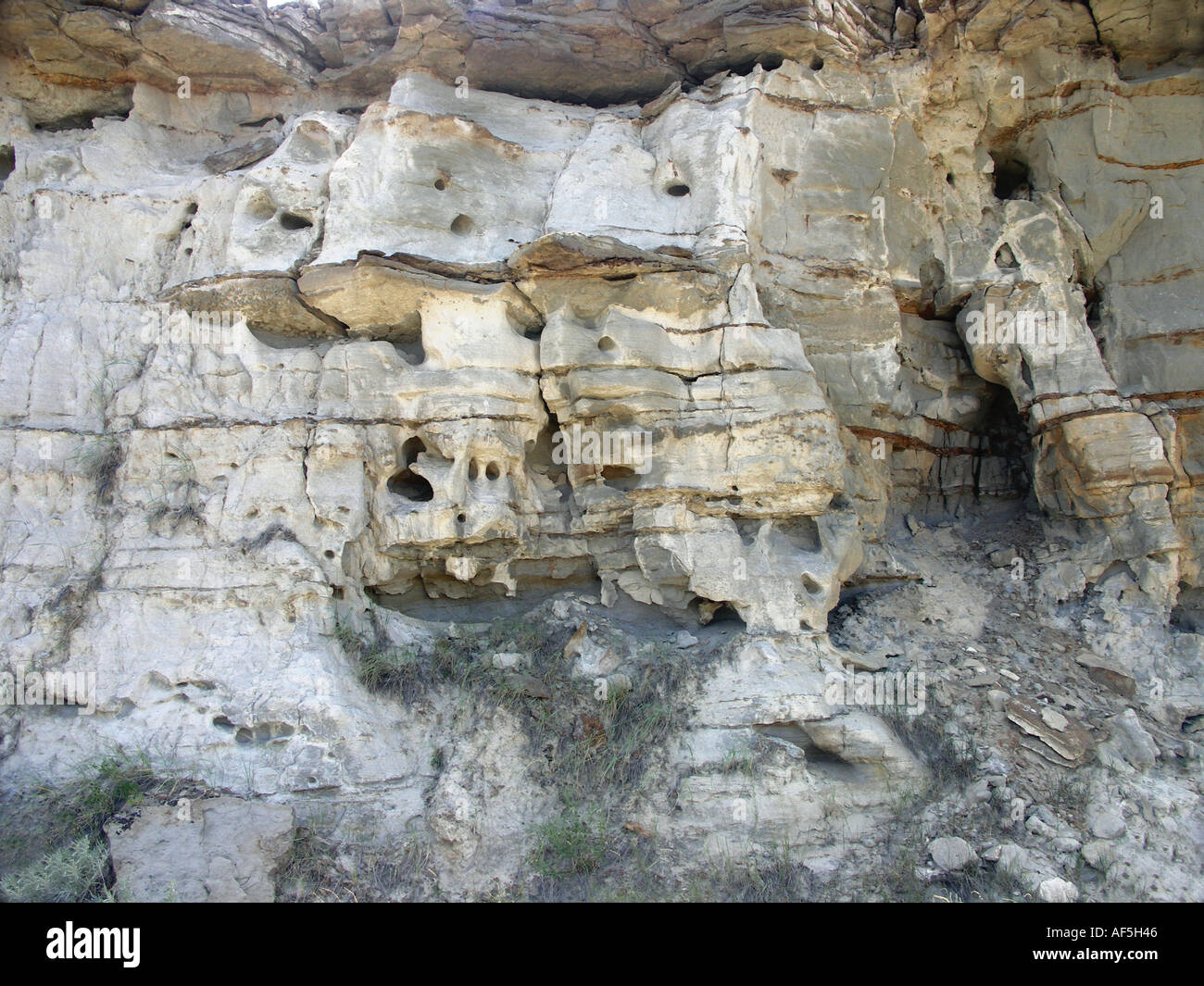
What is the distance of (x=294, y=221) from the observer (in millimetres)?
8203

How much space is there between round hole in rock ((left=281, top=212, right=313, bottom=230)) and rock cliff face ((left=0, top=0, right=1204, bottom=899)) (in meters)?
0.04

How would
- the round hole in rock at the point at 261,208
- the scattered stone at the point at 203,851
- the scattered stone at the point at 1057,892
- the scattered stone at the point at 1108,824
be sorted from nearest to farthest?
the scattered stone at the point at 203,851
the scattered stone at the point at 1057,892
the scattered stone at the point at 1108,824
the round hole in rock at the point at 261,208

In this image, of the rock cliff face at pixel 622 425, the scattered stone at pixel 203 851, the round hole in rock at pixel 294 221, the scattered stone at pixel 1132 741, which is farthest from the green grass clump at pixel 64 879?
the scattered stone at pixel 1132 741

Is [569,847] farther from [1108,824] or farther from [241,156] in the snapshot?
[241,156]

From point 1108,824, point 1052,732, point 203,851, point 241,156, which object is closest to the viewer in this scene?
point 203,851

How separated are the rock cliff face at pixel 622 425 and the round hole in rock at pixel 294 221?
1.5 inches

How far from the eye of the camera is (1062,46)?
31.2 feet

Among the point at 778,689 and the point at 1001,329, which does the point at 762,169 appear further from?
the point at 778,689

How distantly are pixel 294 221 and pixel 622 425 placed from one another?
→ 3972 mm

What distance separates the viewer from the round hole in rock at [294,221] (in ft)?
26.7

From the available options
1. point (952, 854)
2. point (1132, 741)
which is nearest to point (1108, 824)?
point (1132, 741)

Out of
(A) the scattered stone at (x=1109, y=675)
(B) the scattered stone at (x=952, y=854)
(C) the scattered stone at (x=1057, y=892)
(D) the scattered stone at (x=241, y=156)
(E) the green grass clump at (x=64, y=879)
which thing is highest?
(D) the scattered stone at (x=241, y=156)

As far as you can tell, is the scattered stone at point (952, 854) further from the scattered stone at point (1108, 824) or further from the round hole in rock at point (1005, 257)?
the round hole in rock at point (1005, 257)

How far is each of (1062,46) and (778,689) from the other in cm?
837
